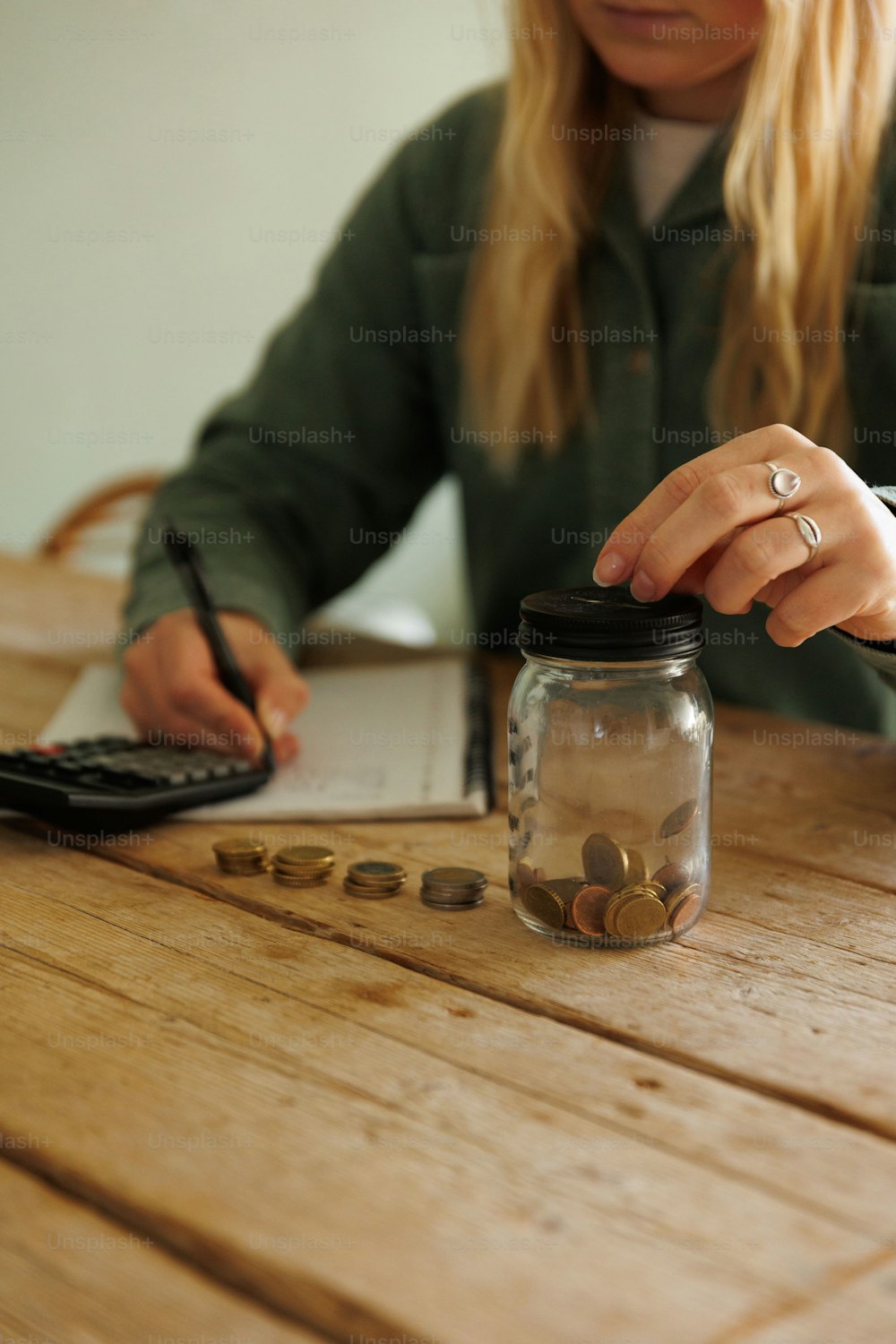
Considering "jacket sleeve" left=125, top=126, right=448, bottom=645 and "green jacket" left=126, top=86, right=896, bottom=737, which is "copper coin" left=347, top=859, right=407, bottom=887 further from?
"jacket sleeve" left=125, top=126, right=448, bottom=645

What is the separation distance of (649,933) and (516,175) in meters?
0.82

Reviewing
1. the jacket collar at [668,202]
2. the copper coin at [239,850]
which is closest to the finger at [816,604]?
the copper coin at [239,850]

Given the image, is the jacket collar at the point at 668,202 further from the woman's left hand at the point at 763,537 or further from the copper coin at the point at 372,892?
the copper coin at the point at 372,892

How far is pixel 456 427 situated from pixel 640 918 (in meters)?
0.88

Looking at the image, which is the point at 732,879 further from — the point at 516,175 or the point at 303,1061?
the point at 516,175

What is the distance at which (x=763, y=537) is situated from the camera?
699 millimetres

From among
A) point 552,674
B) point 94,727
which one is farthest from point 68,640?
point 552,674


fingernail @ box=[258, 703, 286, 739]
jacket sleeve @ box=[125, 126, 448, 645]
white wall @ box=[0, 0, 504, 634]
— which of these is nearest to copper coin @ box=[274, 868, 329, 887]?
fingernail @ box=[258, 703, 286, 739]

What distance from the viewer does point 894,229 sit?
1.14m

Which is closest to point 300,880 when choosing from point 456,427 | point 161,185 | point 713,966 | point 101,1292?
point 713,966

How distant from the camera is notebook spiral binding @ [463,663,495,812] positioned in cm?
93

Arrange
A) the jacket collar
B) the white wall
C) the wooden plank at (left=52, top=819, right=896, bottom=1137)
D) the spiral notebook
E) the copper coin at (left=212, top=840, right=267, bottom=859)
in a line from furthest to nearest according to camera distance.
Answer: the white wall
the jacket collar
the spiral notebook
the copper coin at (left=212, top=840, right=267, bottom=859)
the wooden plank at (left=52, top=819, right=896, bottom=1137)

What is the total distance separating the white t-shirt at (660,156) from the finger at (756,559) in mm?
656

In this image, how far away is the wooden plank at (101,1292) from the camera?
0.40 meters
